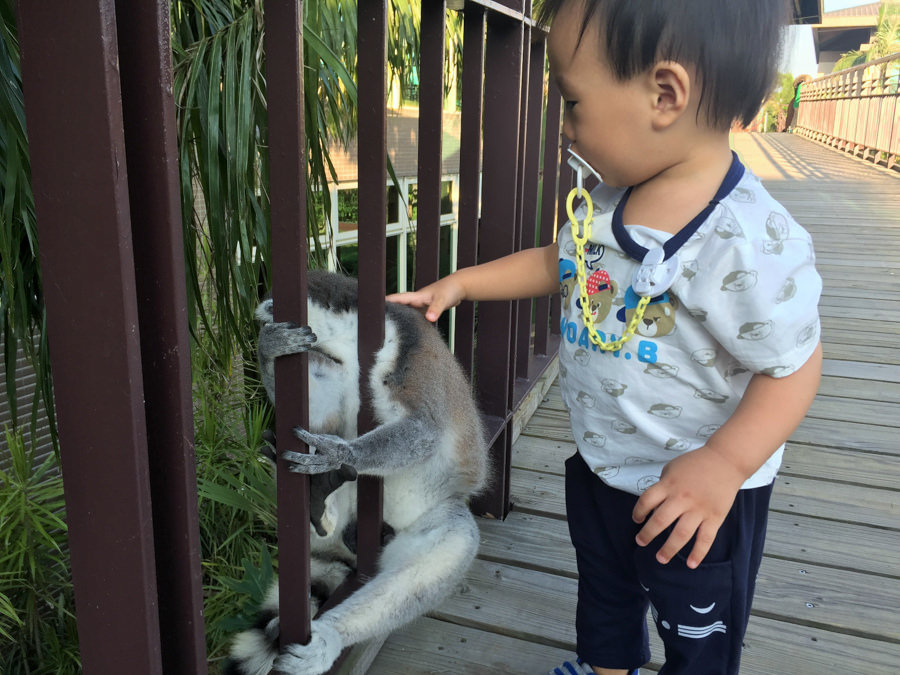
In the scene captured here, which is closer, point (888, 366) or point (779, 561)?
point (779, 561)

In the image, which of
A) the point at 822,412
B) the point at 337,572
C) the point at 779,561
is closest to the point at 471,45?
the point at 337,572

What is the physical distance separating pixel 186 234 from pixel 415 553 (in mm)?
1078

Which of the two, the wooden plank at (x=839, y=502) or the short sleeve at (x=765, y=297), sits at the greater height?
the short sleeve at (x=765, y=297)

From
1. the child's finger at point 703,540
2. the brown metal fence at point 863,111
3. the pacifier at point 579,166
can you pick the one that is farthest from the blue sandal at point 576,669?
the brown metal fence at point 863,111

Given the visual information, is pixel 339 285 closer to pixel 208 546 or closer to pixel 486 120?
pixel 486 120

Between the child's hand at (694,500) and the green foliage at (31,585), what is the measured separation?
166 centimetres

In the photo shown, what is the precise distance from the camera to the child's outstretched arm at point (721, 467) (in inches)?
40.1

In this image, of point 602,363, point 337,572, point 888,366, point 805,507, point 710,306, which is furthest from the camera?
point 888,366

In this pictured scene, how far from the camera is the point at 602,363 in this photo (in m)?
1.20

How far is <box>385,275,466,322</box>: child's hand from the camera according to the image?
1465mm

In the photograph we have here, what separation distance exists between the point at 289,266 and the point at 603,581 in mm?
835

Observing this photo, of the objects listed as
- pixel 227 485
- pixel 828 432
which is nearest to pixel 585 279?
pixel 227 485

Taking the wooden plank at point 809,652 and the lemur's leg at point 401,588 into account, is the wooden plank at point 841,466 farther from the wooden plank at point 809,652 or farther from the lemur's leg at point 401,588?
the lemur's leg at point 401,588

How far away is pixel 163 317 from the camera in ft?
2.67
